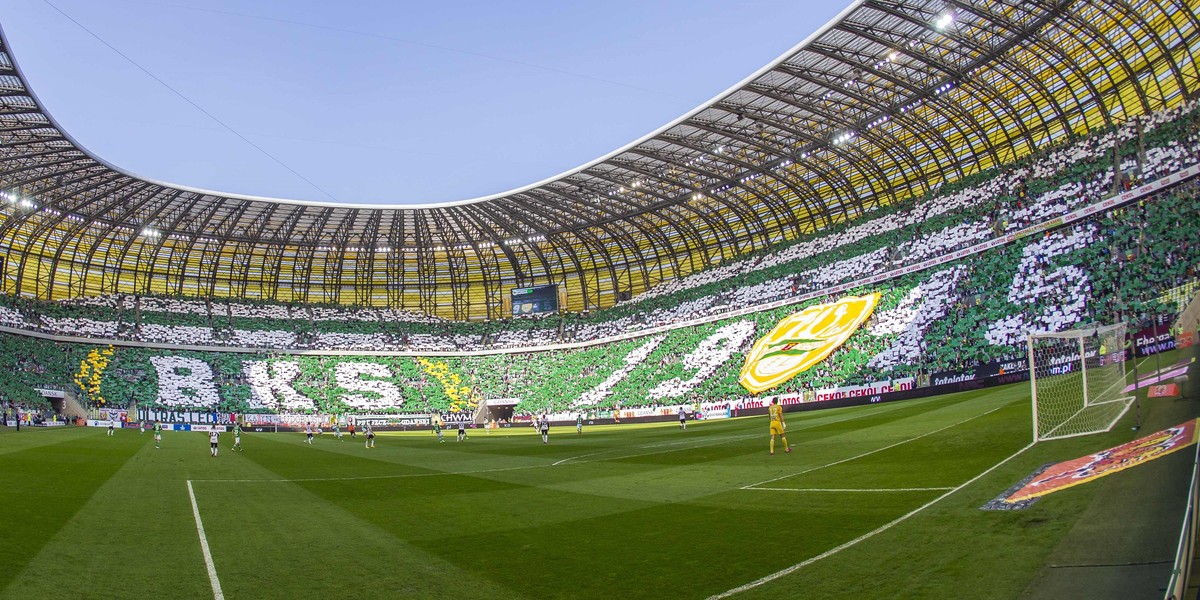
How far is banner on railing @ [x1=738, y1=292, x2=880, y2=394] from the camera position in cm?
4759

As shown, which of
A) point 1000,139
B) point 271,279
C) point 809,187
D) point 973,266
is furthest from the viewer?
point 271,279

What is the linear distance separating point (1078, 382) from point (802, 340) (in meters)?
30.7

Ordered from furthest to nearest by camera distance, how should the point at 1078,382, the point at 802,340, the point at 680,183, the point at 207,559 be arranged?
1. the point at 680,183
2. the point at 802,340
3. the point at 1078,382
4. the point at 207,559

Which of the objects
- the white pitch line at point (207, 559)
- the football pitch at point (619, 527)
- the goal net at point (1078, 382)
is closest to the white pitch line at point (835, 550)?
the football pitch at point (619, 527)

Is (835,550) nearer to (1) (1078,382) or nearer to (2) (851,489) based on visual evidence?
(2) (851,489)

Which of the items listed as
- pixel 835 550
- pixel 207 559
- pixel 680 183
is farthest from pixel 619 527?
pixel 680 183

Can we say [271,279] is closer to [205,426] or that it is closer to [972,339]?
[205,426]

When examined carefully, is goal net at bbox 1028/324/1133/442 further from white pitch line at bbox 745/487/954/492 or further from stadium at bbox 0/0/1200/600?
white pitch line at bbox 745/487/954/492

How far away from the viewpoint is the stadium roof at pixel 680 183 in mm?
37000

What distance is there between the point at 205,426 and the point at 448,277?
30.0 m

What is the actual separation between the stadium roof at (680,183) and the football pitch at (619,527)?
85.3 feet

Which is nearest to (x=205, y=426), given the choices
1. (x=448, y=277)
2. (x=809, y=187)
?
(x=448, y=277)

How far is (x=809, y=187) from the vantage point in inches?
2261

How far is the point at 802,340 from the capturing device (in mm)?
49969
